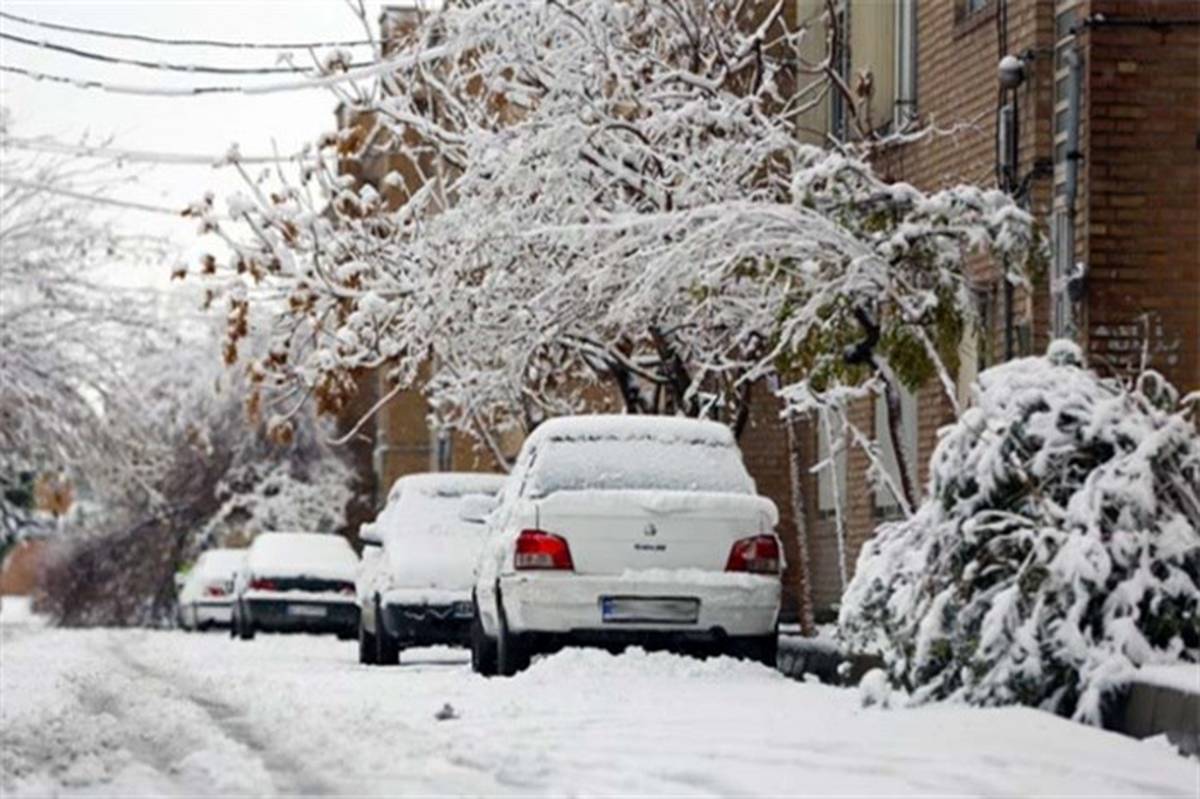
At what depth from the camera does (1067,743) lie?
42.3 feet

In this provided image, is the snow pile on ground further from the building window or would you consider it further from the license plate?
the building window

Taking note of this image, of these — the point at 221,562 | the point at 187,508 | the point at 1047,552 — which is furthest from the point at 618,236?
the point at 187,508

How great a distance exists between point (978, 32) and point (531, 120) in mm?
3754

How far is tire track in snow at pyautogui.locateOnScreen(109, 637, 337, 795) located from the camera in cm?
1170

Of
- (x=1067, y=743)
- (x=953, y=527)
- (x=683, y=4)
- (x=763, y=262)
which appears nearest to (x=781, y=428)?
(x=683, y=4)

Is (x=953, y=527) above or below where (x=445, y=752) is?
above

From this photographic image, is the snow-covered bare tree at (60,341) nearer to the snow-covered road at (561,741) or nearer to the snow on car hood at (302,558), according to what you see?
the snow on car hood at (302,558)

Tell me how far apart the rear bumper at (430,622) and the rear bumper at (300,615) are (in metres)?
11.9

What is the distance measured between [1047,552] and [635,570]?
5078 mm

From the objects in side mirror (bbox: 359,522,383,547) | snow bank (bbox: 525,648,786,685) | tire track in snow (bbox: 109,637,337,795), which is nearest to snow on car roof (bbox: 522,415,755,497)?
snow bank (bbox: 525,648,786,685)

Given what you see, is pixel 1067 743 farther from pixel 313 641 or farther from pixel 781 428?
pixel 313 641

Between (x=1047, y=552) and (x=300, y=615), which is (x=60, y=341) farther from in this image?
(x=1047, y=552)

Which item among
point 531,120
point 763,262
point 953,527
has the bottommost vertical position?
point 953,527

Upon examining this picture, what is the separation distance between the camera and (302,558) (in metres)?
39.3
